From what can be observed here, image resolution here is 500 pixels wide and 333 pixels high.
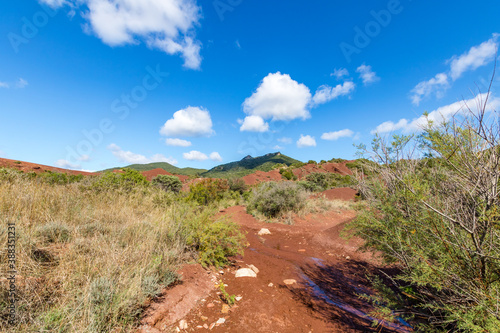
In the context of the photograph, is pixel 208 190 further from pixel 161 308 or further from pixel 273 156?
pixel 273 156

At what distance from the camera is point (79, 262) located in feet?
7.98

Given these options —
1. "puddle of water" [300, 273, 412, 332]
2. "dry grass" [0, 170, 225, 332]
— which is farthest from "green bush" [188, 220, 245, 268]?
"puddle of water" [300, 273, 412, 332]

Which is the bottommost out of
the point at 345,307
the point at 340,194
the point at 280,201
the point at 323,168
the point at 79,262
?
the point at 345,307

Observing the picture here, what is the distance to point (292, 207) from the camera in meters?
12.0

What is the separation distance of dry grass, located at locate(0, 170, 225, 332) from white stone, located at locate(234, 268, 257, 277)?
118 centimetres

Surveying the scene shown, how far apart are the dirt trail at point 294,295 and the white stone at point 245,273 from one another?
105 mm

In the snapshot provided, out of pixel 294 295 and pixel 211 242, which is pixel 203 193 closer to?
pixel 211 242

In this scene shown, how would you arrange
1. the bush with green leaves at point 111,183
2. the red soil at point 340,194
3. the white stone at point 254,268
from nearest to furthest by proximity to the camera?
the white stone at point 254,268 < the bush with green leaves at point 111,183 < the red soil at point 340,194

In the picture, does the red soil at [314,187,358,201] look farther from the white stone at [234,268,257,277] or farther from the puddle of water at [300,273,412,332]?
the white stone at [234,268,257,277]

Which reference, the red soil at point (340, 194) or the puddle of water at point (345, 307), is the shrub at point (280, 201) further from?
the puddle of water at point (345, 307)

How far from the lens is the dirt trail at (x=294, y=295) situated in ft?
9.38

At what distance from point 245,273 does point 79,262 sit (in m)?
2.96

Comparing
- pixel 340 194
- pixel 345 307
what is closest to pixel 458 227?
pixel 345 307

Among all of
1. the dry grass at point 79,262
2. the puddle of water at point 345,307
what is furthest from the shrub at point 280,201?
the dry grass at point 79,262
